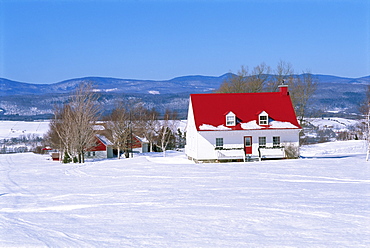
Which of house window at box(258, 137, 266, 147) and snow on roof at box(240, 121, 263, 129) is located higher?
snow on roof at box(240, 121, 263, 129)

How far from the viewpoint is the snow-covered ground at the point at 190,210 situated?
39.3ft

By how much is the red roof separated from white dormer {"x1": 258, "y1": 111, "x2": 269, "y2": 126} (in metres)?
0.38

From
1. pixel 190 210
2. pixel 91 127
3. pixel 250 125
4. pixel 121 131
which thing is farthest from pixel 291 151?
pixel 121 131

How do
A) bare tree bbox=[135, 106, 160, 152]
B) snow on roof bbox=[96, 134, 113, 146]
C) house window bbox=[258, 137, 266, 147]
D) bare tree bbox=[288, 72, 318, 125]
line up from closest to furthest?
house window bbox=[258, 137, 266, 147] < bare tree bbox=[288, 72, 318, 125] < snow on roof bbox=[96, 134, 113, 146] < bare tree bbox=[135, 106, 160, 152]

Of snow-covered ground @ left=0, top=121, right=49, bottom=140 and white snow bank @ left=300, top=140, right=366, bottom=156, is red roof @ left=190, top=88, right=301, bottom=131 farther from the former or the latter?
snow-covered ground @ left=0, top=121, right=49, bottom=140

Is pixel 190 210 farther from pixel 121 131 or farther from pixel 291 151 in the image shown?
pixel 121 131

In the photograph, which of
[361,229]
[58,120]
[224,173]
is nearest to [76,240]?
[361,229]

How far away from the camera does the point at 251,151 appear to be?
123 ft

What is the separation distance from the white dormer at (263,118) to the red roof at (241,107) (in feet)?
1.26

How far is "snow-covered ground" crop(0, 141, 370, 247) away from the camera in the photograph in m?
12.0

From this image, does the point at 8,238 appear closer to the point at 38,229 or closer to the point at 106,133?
the point at 38,229

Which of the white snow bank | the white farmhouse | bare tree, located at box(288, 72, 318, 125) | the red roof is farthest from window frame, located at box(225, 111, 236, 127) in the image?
bare tree, located at box(288, 72, 318, 125)

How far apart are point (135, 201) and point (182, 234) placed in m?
5.61

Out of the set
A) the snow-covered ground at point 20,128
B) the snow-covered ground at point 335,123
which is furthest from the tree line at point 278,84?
the snow-covered ground at point 20,128
